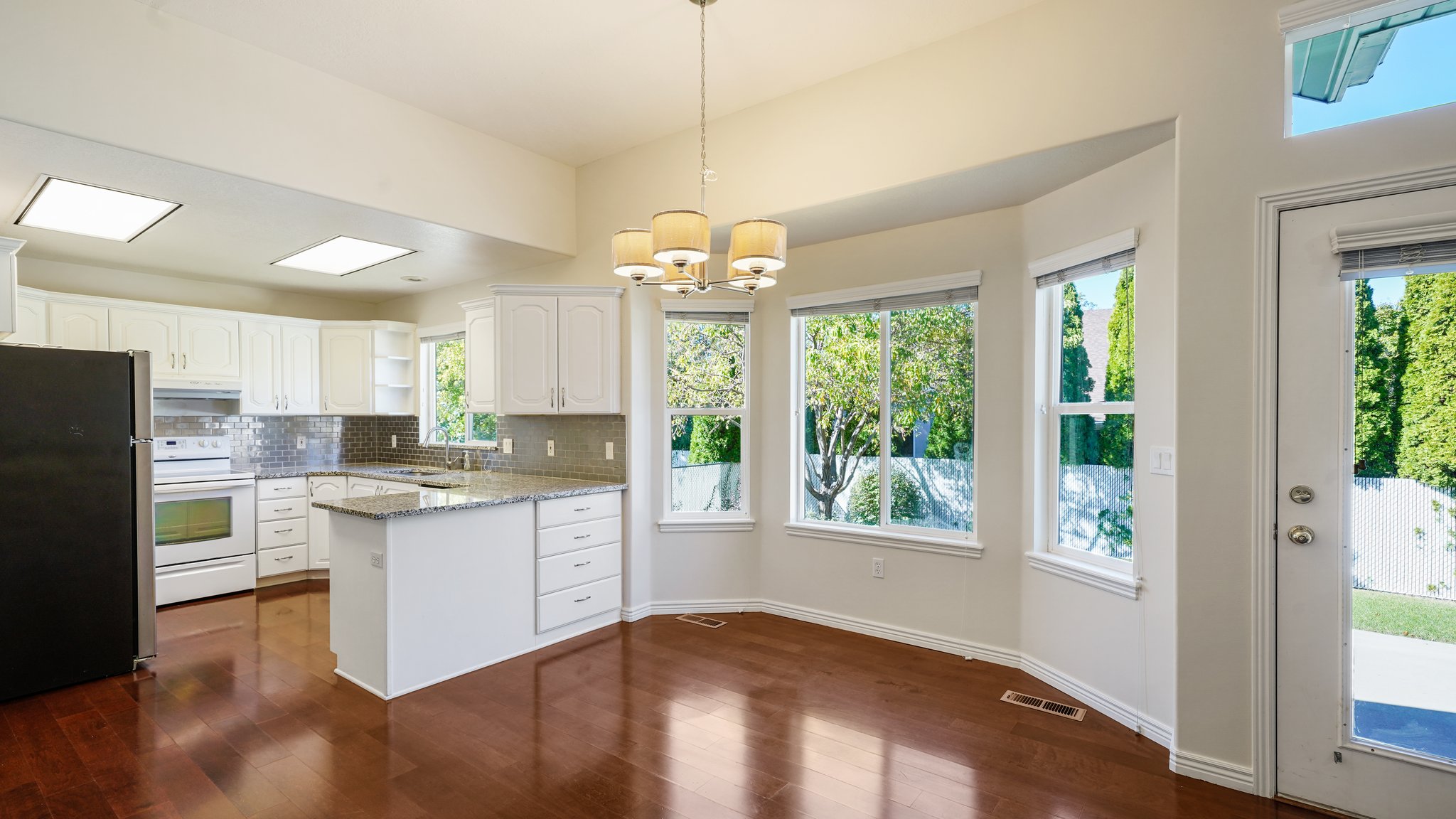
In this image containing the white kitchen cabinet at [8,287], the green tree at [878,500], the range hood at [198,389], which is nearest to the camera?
the white kitchen cabinet at [8,287]

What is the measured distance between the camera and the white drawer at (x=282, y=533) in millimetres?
5215

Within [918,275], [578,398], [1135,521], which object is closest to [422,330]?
[578,398]

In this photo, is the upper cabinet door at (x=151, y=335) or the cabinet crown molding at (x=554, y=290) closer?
the cabinet crown molding at (x=554, y=290)

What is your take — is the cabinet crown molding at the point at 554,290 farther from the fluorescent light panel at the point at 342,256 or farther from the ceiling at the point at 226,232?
the fluorescent light panel at the point at 342,256

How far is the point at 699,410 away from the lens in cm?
454

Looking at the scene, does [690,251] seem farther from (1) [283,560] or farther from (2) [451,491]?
(1) [283,560]

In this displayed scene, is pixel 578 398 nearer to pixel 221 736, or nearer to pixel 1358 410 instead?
pixel 221 736

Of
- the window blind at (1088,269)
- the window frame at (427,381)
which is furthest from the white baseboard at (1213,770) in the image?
the window frame at (427,381)

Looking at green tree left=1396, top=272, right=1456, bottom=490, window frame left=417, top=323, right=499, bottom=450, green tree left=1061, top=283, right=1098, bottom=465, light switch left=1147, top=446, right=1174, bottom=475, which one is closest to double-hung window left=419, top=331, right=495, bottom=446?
window frame left=417, top=323, right=499, bottom=450

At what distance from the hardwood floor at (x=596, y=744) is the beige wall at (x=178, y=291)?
123 inches

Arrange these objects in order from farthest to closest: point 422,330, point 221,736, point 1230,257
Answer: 1. point 422,330
2. point 221,736
3. point 1230,257

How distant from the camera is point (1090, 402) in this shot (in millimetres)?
3229

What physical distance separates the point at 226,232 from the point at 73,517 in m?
1.84

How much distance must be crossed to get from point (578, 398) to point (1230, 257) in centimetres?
351
